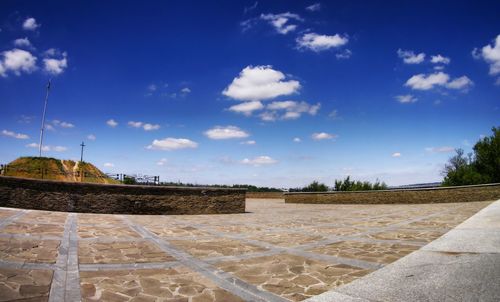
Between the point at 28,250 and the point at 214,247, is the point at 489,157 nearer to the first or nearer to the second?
the point at 214,247

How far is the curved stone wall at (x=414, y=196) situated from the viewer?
1656 cm

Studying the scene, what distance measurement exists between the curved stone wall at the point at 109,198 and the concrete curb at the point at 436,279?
9.85 m

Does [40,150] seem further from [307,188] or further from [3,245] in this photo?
[3,245]

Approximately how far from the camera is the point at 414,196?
1847cm

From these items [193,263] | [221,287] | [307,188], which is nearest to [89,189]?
[193,263]

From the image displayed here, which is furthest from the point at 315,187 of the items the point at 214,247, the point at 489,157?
the point at 214,247

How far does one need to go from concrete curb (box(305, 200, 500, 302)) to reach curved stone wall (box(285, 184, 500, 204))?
15934mm

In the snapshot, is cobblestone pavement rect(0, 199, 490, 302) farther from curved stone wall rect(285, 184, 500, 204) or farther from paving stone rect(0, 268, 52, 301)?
curved stone wall rect(285, 184, 500, 204)

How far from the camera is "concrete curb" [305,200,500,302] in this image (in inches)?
103

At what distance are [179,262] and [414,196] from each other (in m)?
18.8

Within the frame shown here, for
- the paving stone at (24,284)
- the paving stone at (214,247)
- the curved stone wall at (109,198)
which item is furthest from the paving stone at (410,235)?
the curved stone wall at (109,198)

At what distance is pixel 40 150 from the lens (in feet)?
109

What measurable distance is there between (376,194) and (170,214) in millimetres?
15389

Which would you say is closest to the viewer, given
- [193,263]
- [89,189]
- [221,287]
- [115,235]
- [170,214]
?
[221,287]
